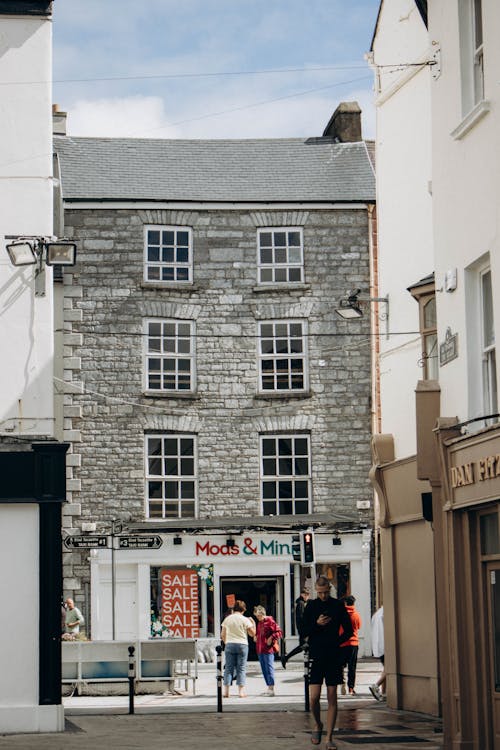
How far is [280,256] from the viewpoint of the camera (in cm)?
3381

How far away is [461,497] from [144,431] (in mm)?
19662

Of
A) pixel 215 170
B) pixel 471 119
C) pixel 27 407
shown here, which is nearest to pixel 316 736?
pixel 27 407

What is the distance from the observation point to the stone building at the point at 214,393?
3272cm

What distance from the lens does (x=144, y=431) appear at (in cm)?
3294

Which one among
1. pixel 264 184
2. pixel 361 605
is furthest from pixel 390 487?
pixel 264 184

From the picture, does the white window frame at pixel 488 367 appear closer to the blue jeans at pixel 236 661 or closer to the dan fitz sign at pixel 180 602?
the blue jeans at pixel 236 661

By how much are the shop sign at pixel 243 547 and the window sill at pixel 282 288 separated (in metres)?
6.09

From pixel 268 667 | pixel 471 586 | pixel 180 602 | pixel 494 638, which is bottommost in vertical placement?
pixel 268 667

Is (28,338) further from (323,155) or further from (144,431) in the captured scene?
(323,155)

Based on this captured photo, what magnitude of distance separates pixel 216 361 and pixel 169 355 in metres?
1.17

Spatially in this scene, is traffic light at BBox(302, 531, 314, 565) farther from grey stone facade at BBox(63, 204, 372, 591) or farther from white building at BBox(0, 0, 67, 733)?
grey stone facade at BBox(63, 204, 372, 591)

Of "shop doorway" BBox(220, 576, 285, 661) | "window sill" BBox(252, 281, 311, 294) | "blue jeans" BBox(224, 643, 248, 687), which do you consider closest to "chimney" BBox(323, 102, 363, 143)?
"window sill" BBox(252, 281, 311, 294)

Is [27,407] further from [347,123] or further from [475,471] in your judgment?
[347,123]

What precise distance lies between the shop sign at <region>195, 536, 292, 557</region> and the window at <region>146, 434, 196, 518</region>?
82 centimetres
